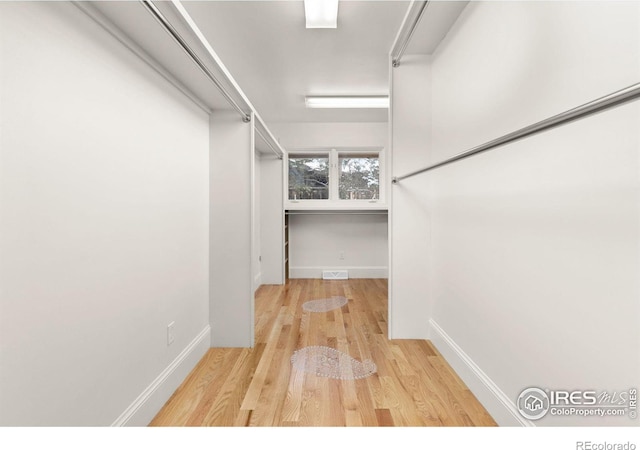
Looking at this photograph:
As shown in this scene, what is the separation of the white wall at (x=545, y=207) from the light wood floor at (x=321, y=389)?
0.23m

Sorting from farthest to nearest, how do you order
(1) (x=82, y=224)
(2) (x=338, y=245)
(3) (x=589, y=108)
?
(2) (x=338, y=245) → (1) (x=82, y=224) → (3) (x=589, y=108)

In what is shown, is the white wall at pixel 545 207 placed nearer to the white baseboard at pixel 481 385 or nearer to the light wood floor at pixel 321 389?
the white baseboard at pixel 481 385

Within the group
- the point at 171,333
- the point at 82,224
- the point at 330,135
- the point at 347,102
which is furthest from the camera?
the point at 330,135

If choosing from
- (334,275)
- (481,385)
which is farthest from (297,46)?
(334,275)

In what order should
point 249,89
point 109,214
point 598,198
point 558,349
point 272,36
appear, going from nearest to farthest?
1. point 598,198
2. point 558,349
3. point 109,214
4. point 272,36
5. point 249,89

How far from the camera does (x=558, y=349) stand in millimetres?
1075

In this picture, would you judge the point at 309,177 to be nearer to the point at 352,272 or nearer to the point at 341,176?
the point at 341,176

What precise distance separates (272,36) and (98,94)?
1.57 m

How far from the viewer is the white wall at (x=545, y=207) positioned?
0.86 metres

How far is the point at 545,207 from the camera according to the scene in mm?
1135

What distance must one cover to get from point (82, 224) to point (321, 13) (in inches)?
75.5

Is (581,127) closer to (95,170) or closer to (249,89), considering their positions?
(95,170)

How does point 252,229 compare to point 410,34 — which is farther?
point 252,229
